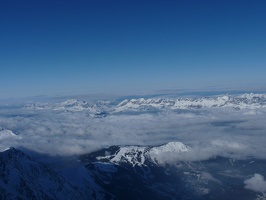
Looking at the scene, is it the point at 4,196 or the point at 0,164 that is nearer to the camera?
the point at 4,196

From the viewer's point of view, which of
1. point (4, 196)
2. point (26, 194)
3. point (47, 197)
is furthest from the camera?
point (47, 197)

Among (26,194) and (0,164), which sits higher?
(0,164)

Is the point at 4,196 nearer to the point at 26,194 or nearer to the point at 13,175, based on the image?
the point at 26,194

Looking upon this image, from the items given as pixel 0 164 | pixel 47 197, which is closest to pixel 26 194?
pixel 47 197

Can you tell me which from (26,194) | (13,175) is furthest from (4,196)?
(13,175)

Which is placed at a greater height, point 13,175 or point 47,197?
point 13,175

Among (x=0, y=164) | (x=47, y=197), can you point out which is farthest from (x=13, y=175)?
(x=47, y=197)

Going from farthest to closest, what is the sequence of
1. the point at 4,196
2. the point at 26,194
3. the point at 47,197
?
the point at 47,197, the point at 26,194, the point at 4,196

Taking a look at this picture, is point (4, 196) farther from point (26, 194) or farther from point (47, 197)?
point (47, 197)

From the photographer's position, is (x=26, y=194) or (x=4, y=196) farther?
(x=26, y=194)
